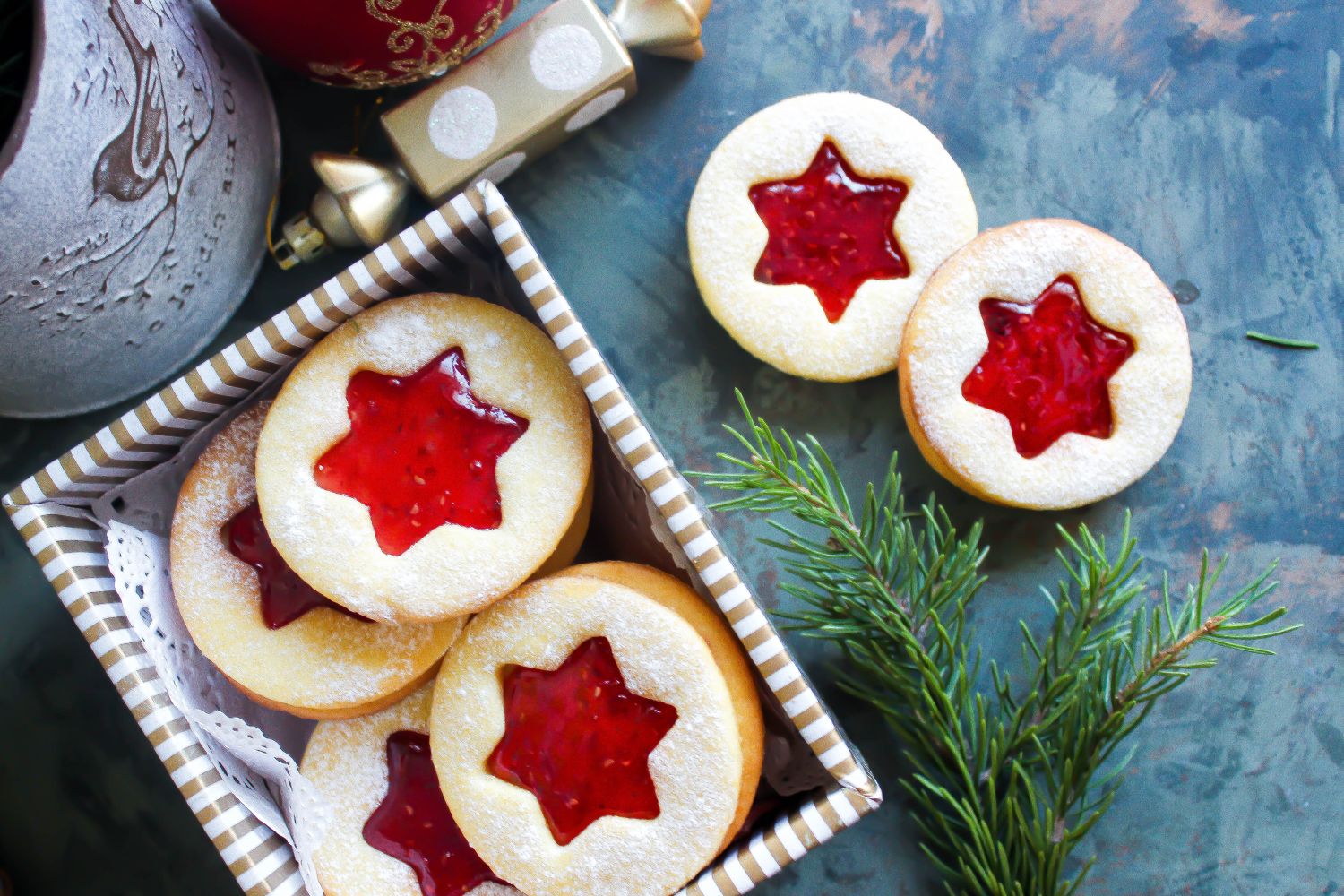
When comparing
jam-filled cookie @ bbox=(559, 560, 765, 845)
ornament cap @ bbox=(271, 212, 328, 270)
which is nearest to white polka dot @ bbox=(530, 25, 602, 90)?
ornament cap @ bbox=(271, 212, 328, 270)

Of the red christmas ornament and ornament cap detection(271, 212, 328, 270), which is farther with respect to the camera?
ornament cap detection(271, 212, 328, 270)

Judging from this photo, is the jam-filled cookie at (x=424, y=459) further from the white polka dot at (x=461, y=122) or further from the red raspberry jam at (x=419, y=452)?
the white polka dot at (x=461, y=122)

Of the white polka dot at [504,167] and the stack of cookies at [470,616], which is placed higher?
the white polka dot at [504,167]

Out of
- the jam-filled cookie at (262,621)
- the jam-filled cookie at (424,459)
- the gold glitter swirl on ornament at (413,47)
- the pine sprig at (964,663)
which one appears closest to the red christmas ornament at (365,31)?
the gold glitter swirl on ornament at (413,47)

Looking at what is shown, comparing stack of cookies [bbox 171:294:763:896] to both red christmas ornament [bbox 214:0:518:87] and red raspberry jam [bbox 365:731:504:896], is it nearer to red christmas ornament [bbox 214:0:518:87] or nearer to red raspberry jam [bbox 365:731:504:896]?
red raspberry jam [bbox 365:731:504:896]

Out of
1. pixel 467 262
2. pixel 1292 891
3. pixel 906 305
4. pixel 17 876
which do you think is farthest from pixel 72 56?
pixel 1292 891

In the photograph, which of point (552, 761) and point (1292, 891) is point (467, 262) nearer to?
point (552, 761)
